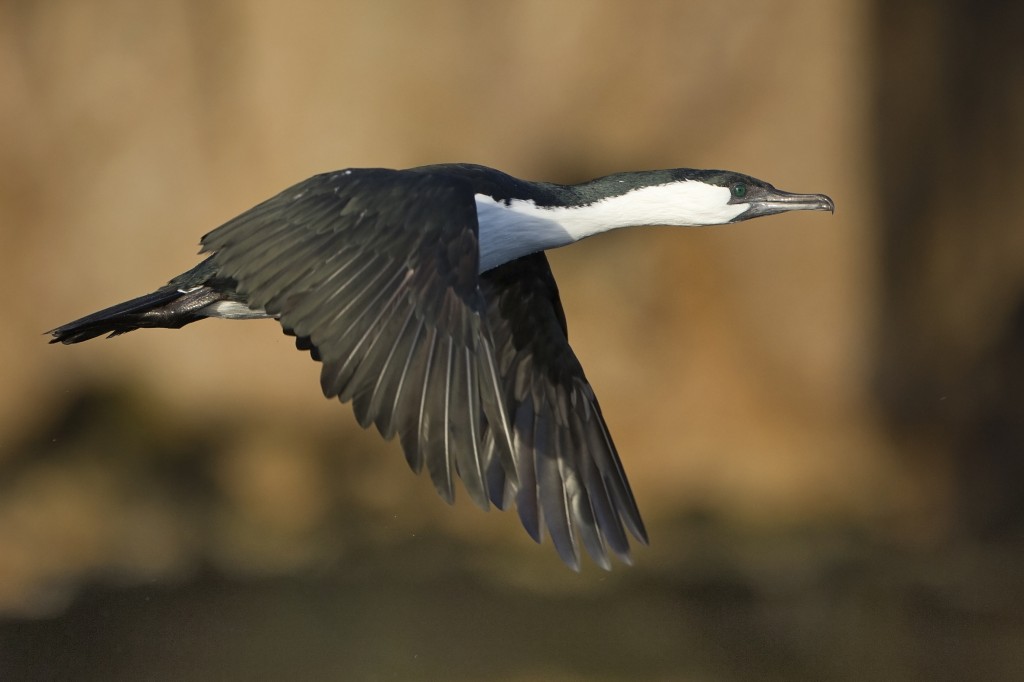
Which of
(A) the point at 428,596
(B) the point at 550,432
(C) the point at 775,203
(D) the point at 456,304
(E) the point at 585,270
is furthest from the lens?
(E) the point at 585,270

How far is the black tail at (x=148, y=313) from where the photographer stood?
4.02 metres

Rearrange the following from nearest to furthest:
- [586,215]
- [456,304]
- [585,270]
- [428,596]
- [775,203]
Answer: [456,304], [586,215], [775,203], [428,596], [585,270]

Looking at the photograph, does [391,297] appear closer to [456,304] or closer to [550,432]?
[456,304]

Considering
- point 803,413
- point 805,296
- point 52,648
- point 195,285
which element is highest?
point 195,285

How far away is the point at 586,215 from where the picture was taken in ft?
13.3

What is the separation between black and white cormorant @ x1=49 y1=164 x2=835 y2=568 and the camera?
10.3ft

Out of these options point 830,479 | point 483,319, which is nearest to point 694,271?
point 830,479

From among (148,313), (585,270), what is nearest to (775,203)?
(148,313)

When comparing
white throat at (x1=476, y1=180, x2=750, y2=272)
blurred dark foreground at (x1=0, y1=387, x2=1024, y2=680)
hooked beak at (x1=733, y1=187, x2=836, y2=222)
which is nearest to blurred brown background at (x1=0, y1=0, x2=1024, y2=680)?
blurred dark foreground at (x1=0, y1=387, x2=1024, y2=680)

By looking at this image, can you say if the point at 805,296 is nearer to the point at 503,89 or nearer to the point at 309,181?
the point at 503,89

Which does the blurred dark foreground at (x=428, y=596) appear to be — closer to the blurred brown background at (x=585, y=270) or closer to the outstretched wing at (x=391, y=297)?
the blurred brown background at (x=585, y=270)

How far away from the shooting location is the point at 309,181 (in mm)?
3648

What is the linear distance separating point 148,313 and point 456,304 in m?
1.28

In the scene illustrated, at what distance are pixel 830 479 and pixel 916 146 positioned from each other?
1.64 metres
